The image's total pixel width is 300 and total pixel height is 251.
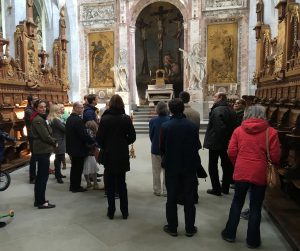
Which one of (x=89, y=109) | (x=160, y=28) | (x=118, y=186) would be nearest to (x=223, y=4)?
(x=160, y=28)

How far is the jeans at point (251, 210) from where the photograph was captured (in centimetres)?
296

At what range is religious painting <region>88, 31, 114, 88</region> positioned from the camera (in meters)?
16.8

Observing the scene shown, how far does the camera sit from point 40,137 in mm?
4016

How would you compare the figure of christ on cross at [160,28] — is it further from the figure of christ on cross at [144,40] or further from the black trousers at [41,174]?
the black trousers at [41,174]

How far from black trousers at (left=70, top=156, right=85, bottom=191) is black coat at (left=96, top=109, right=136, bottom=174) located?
53.4 inches

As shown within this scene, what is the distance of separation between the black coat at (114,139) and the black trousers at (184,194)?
672mm

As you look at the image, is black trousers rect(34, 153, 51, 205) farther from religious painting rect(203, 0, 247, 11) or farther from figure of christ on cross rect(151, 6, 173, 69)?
figure of christ on cross rect(151, 6, 173, 69)

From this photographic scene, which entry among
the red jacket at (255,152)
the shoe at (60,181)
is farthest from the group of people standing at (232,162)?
the shoe at (60,181)

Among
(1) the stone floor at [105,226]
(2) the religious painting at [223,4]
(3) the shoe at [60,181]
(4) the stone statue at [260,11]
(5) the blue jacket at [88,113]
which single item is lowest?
(1) the stone floor at [105,226]

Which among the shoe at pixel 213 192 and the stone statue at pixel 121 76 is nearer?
the shoe at pixel 213 192

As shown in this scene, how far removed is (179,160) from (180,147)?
0.45 ft

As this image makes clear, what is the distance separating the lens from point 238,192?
3.05m

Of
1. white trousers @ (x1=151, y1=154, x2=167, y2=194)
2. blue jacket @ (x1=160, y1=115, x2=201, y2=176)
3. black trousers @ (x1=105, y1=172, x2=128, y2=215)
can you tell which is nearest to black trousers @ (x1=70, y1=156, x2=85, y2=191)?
white trousers @ (x1=151, y1=154, x2=167, y2=194)

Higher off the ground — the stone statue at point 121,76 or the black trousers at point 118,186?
the stone statue at point 121,76
